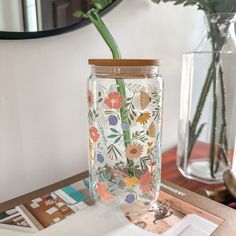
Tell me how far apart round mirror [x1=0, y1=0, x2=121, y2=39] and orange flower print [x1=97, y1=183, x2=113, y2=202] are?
343 mm

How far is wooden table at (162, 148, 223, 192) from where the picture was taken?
0.69 m

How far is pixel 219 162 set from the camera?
756mm

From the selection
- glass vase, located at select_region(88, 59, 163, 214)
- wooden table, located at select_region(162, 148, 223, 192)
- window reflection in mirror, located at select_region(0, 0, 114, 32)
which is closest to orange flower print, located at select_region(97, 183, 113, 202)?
glass vase, located at select_region(88, 59, 163, 214)

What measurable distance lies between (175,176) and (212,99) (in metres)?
0.25

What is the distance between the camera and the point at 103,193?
0.53 metres

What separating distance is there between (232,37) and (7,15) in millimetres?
561

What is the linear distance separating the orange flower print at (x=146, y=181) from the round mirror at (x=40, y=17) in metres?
0.36

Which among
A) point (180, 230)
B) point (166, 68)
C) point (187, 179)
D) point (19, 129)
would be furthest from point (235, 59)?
point (19, 129)

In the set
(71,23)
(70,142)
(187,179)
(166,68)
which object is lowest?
(187,179)

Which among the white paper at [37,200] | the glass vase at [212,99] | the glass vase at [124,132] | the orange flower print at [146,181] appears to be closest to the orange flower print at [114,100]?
the glass vase at [124,132]

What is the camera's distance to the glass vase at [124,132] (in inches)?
18.3

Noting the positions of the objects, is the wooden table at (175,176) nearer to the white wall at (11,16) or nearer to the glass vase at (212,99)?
the glass vase at (212,99)

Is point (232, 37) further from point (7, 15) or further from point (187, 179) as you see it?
point (7, 15)

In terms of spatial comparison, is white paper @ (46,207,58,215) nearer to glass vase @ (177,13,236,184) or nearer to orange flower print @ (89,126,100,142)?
orange flower print @ (89,126,100,142)
